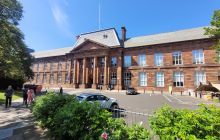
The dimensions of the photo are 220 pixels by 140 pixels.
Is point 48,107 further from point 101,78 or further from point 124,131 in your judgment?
point 101,78

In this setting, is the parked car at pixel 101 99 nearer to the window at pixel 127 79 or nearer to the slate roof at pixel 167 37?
the window at pixel 127 79

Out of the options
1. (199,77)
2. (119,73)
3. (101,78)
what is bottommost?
(101,78)

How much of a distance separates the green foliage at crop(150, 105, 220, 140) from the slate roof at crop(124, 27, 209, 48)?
38245 millimetres

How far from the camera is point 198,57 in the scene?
37281 millimetres

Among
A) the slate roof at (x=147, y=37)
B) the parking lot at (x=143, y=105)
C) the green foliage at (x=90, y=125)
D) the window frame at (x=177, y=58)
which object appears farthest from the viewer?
the slate roof at (x=147, y=37)

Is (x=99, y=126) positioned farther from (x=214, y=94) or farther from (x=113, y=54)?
(x=113, y=54)

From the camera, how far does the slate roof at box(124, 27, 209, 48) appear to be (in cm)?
3888

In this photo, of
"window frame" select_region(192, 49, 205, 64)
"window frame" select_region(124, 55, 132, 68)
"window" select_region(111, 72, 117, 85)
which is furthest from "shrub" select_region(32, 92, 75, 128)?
"window frame" select_region(124, 55, 132, 68)

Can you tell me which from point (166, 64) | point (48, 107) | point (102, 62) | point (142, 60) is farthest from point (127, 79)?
Answer: point (48, 107)

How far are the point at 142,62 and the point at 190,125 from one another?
40746 millimetres

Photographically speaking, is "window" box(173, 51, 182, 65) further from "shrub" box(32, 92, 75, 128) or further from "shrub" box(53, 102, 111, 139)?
"shrub" box(53, 102, 111, 139)

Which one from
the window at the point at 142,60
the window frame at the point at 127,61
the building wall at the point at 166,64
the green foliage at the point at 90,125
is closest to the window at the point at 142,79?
the building wall at the point at 166,64

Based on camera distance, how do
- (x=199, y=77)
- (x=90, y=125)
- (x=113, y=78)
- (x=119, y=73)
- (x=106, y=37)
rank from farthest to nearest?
(x=106, y=37) → (x=113, y=78) → (x=119, y=73) → (x=199, y=77) → (x=90, y=125)

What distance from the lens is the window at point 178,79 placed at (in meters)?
38.4
